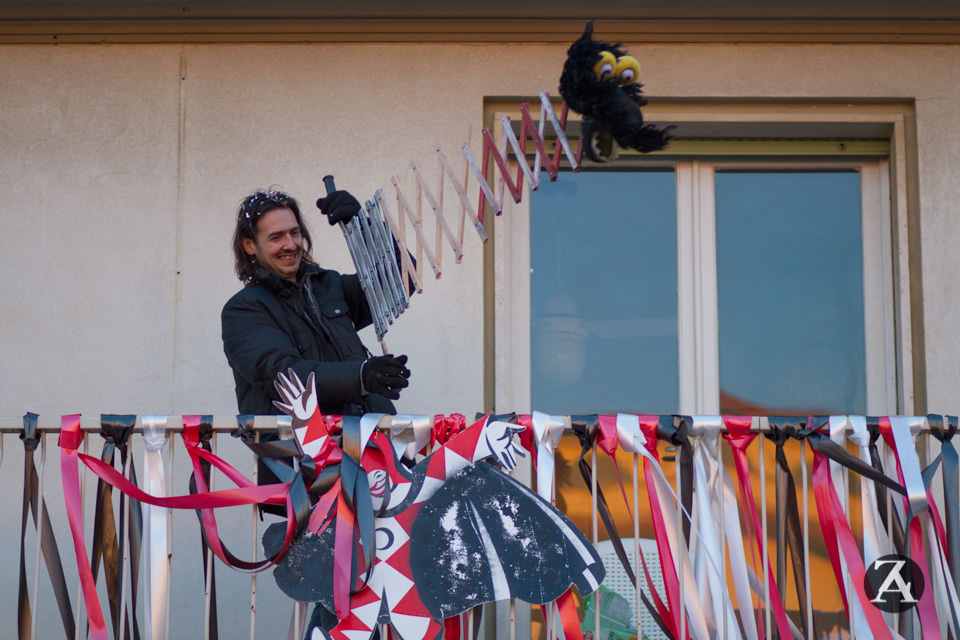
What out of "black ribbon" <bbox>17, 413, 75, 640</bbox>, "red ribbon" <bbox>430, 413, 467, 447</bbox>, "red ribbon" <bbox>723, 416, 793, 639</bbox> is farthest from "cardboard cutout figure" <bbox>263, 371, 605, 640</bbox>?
"black ribbon" <bbox>17, 413, 75, 640</bbox>

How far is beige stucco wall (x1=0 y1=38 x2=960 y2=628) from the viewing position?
5.79m

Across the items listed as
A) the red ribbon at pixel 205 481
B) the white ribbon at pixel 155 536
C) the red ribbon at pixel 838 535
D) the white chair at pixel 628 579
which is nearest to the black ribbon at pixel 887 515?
the red ribbon at pixel 838 535

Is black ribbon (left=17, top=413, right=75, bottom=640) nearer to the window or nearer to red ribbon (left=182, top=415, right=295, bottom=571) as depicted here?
red ribbon (left=182, top=415, right=295, bottom=571)

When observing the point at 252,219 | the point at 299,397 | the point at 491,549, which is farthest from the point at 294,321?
the point at 491,549

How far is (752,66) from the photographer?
19.5 feet

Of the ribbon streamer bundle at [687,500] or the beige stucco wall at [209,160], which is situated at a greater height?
the beige stucco wall at [209,160]

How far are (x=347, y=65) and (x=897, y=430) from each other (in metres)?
2.88

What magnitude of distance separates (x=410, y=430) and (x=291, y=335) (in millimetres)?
619

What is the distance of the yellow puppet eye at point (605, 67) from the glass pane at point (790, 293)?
2426 mm

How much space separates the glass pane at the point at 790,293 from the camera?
5945mm

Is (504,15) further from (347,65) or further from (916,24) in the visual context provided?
(916,24)

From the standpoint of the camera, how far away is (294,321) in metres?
4.69

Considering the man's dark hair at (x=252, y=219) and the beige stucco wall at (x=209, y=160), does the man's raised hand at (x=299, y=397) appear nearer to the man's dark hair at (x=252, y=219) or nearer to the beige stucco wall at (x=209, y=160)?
the man's dark hair at (x=252, y=219)

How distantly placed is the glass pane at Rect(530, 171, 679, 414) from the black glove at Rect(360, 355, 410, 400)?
1822 millimetres
